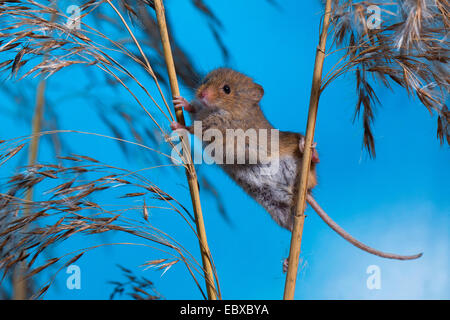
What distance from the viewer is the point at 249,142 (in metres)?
1.78

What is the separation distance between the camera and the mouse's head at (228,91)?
72.7 inches

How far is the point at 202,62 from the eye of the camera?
7.31 ft

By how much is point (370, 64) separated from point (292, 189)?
1.79ft

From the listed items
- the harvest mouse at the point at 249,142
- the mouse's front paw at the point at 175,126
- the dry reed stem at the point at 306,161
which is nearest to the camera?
the dry reed stem at the point at 306,161

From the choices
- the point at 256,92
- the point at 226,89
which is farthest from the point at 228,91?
the point at 256,92

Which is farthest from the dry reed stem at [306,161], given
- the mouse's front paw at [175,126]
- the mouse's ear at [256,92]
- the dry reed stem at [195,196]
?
the mouse's ear at [256,92]

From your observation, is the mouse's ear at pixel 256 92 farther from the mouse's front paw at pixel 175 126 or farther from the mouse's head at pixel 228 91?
the mouse's front paw at pixel 175 126

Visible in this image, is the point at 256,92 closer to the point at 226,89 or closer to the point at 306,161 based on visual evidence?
the point at 226,89

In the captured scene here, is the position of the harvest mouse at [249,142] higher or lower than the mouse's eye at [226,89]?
lower

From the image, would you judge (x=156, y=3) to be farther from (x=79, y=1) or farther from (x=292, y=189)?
(x=292, y=189)

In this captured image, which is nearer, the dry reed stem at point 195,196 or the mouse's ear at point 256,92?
the dry reed stem at point 195,196
